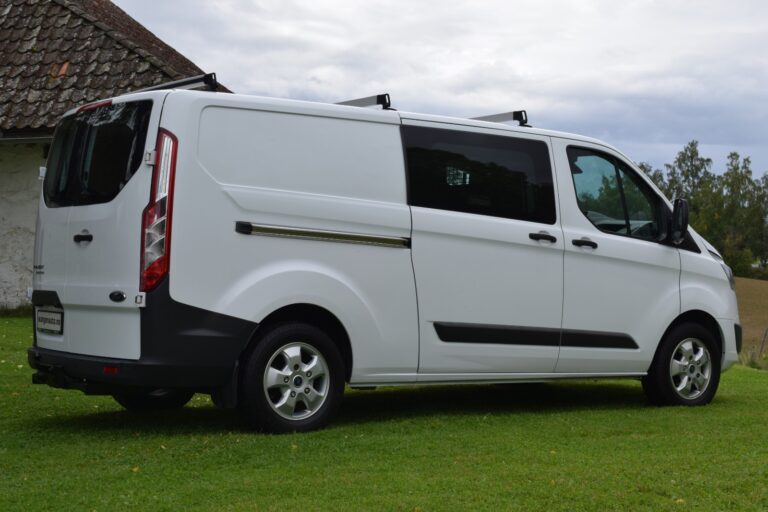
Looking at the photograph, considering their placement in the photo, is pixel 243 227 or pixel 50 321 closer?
pixel 243 227

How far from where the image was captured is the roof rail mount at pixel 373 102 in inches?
321

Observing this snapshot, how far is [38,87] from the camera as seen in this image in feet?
57.3

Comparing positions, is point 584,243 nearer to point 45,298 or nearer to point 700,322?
point 700,322

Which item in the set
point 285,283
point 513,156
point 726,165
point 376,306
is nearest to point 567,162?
point 513,156

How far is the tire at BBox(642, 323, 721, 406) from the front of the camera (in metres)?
9.37

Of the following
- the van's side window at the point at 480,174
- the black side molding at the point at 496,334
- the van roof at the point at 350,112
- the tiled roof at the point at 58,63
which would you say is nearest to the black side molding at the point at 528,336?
the black side molding at the point at 496,334

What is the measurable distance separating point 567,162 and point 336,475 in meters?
3.74

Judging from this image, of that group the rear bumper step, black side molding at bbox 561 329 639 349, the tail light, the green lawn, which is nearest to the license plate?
the rear bumper step

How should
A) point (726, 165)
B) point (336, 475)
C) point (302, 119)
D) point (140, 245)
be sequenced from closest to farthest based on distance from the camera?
point (336, 475)
point (140, 245)
point (302, 119)
point (726, 165)

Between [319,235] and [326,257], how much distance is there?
0.50ft

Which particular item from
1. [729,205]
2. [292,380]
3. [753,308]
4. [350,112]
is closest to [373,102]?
[350,112]

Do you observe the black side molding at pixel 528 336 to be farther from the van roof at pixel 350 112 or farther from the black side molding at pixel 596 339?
the van roof at pixel 350 112

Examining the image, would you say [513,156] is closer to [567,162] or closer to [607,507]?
[567,162]

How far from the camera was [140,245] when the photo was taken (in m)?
6.93
